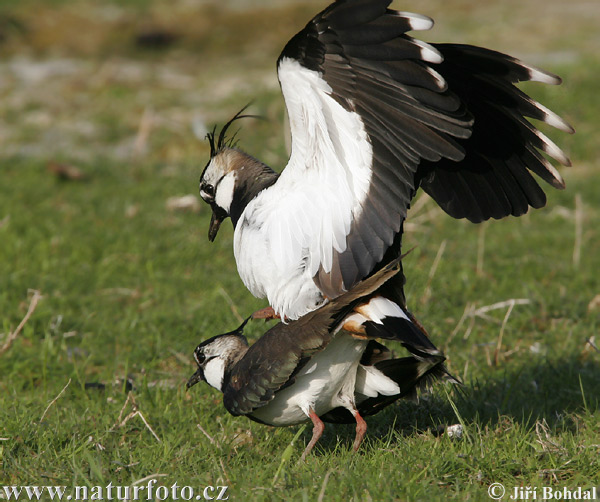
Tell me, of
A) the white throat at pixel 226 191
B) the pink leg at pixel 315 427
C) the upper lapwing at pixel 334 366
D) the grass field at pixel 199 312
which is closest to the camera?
the upper lapwing at pixel 334 366

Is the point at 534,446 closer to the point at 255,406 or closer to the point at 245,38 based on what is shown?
the point at 255,406

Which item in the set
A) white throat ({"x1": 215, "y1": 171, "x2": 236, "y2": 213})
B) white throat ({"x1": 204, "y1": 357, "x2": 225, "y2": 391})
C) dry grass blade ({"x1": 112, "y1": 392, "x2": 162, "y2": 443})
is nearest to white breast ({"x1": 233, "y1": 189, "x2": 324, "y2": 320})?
white throat ({"x1": 215, "y1": 171, "x2": 236, "y2": 213})

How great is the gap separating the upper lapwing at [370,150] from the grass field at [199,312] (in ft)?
2.59

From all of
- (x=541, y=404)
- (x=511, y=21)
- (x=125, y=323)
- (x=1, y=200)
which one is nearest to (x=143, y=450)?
(x=125, y=323)

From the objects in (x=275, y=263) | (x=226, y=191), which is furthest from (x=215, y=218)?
(x=275, y=263)

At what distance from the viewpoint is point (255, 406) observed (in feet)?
11.1

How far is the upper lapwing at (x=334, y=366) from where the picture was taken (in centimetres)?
319

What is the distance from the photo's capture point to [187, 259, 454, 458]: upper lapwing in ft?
10.5

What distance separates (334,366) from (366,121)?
1032 mm

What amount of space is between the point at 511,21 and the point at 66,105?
707 cm

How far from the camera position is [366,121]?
3.03 meters

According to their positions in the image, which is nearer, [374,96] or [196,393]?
[374,96]

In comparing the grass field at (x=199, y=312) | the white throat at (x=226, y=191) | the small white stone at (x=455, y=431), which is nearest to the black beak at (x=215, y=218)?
the white throat at (x=226, y=191)

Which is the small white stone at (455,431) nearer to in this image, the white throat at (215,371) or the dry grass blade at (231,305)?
the white throat at (215,371)
